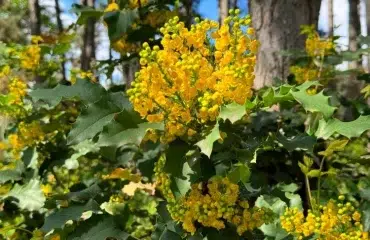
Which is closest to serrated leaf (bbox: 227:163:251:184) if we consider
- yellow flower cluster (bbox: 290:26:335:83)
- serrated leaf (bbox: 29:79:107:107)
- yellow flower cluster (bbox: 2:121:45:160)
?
serrated leaf (bbox: 29:79:107:107)

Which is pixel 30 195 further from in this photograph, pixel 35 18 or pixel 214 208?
pixel 35 18

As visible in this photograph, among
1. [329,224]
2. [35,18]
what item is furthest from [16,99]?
[35,18]

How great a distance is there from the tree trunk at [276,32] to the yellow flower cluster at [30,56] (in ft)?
4.72

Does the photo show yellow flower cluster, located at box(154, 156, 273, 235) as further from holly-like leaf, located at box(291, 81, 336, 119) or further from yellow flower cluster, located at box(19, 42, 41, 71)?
yellow flower cluster, located at box(19, 42, 41, 71)

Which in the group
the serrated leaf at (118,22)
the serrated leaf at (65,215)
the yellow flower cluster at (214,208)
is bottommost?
the serrated leaf at (65,215)

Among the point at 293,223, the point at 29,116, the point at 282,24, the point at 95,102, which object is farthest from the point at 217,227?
the point at 282,24

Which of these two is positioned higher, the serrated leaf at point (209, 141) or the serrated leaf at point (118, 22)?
the serrated leaf at point (118, 22)

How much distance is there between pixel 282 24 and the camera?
358 centimetres

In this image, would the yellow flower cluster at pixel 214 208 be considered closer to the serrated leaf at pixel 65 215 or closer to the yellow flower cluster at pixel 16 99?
the serrated leaf at pixel 65 215

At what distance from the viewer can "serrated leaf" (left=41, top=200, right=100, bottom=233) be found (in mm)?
1837

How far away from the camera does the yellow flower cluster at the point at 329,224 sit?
157 centimetres

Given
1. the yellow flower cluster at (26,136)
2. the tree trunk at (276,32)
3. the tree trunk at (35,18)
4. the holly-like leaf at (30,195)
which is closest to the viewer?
the holly-like leaf at (30,195)

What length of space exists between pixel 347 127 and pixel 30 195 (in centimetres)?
150

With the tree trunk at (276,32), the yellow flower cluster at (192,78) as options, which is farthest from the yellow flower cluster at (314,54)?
the yellow flower cluster at (192,78)
